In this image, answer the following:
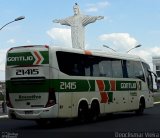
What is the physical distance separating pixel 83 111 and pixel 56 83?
93.8 inches

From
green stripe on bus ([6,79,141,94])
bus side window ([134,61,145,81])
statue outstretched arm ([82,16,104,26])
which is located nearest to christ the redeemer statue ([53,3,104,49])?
statue outstretched arm ([82,16,104,26])

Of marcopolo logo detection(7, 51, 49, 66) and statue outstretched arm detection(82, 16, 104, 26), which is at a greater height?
statue outstretched arm detection(82, 16, 104, 26)

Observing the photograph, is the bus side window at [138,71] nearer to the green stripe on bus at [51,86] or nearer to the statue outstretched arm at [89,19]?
the green stripe on bus at [51,86]

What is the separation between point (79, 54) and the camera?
2050 cm

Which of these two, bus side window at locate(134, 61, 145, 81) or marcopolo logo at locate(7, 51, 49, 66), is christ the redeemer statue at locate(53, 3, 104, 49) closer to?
bus side window at locate(134, 61, 145, 81)

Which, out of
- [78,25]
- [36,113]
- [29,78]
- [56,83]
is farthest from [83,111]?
[78,25]

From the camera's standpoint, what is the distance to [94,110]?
21453 mm

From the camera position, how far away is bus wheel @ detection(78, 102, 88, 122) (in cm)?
2034

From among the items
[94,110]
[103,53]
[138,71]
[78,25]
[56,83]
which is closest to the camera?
[56,83]

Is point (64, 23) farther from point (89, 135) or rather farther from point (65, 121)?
point (89, 135)

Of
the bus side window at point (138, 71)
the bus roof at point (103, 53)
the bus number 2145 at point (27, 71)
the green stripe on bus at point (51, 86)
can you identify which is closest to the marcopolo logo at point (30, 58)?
the bus number 2145 at point (27, 71)

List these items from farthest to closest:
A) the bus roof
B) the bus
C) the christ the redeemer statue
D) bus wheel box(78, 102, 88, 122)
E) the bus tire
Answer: the christ the redeemer statue → the bus tire → bus wheel box(78, 102, 88, 122) → the bus roof → the bus

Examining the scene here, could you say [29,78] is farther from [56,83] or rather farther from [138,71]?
[138,71]

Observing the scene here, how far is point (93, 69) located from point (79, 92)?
5.41 feet
